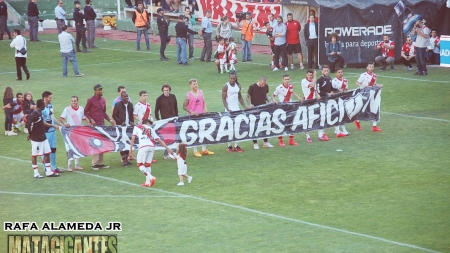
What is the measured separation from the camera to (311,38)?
33.9 meters

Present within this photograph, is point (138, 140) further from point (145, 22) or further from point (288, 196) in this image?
point (145, 22)

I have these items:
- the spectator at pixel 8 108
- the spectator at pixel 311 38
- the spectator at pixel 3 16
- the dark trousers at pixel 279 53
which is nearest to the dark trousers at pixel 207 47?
the dark trousers at pixel 279 53

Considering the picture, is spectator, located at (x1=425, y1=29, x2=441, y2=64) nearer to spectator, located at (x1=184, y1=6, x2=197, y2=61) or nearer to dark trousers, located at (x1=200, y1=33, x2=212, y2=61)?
dark trousers, located at (x1=200, y1=33, x2=212, y2=61)

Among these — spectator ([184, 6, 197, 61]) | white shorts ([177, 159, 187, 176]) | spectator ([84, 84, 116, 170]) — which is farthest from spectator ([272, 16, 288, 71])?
white shorts ([177, 159, 187, 176])

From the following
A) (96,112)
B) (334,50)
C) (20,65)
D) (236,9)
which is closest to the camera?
(96,112)

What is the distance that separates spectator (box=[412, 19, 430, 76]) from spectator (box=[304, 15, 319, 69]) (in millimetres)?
4060

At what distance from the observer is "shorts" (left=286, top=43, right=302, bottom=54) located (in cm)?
3409

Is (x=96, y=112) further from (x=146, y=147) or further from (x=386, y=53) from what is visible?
(x=386, y=53)

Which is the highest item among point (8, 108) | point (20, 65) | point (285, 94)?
point (20, 65)

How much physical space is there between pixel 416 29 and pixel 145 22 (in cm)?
1389

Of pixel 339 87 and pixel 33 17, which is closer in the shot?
pixel 339 87

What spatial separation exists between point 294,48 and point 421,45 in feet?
17.5

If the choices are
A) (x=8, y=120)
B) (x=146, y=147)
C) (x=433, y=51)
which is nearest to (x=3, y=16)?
(x=8, y=120)

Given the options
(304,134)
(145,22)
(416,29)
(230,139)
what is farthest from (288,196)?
(145,22)
